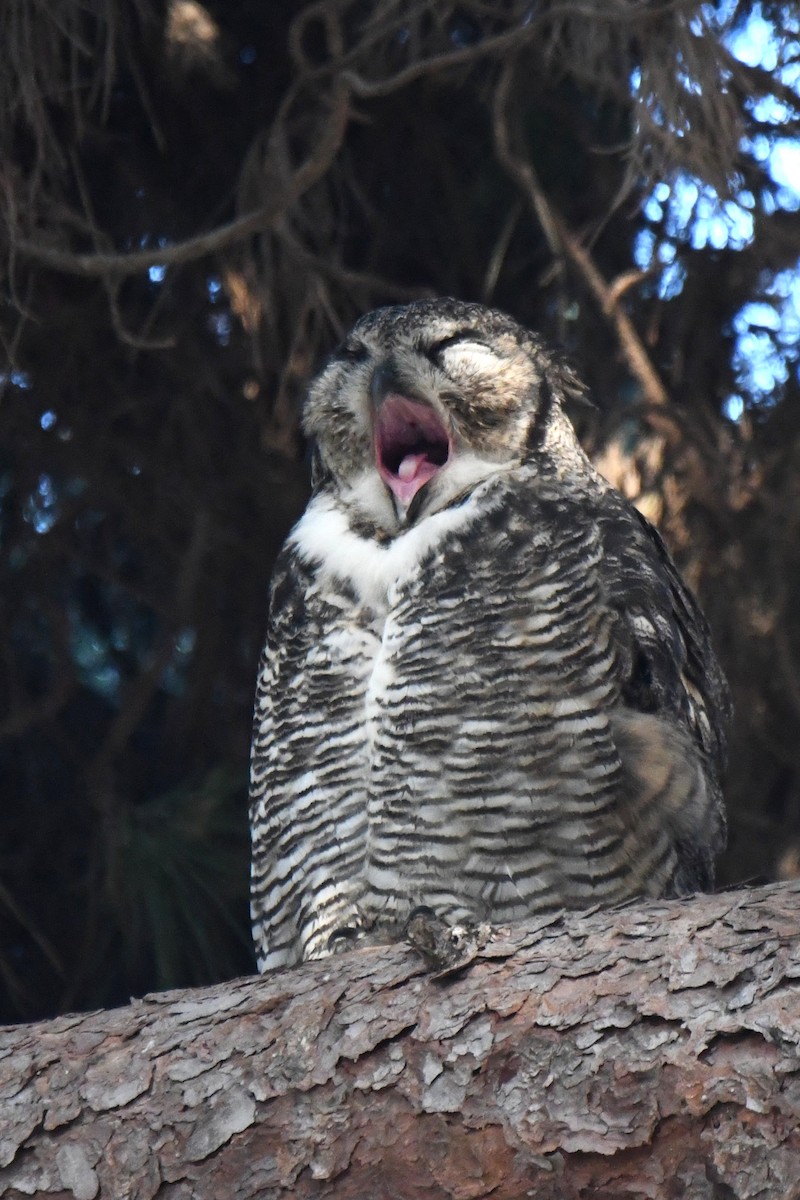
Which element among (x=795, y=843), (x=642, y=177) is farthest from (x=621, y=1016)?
(x=642, y=177)

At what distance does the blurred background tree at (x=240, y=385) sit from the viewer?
10.9ft

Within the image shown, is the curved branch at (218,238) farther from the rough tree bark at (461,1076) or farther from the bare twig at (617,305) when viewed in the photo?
the rough tree bark at (461,1076)

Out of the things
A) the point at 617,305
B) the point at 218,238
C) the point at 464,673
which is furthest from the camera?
the point at 617,305

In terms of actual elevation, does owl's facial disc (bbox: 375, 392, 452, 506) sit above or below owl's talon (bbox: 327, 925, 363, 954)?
above

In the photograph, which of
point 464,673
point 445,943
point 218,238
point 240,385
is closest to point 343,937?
point 464,673

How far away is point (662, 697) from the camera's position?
2.38 metres

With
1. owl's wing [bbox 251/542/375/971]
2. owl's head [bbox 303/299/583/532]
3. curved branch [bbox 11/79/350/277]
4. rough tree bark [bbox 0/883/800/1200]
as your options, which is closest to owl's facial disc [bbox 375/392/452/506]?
owl's head [bbox 303/299/583/532]

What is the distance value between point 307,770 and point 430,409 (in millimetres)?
599

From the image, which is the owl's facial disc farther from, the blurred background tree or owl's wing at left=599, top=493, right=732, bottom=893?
the blurred background tree

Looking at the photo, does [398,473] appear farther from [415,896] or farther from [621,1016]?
[621,1016]

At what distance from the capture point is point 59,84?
125 inches

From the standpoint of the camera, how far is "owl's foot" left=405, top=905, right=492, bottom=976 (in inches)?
68.0

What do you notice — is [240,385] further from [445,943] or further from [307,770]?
[445,943]

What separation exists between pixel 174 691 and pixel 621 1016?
2.18 metres
